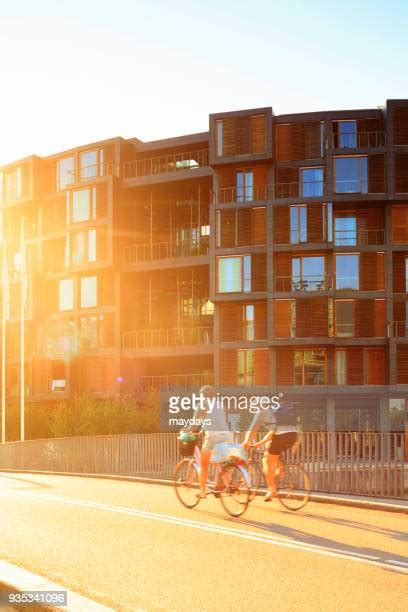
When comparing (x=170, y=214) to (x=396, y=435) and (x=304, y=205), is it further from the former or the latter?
(x=396, y=435)

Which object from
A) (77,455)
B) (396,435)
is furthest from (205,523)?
(77,455)

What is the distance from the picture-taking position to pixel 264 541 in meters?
8.63

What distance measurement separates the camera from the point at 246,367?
46.4 meters

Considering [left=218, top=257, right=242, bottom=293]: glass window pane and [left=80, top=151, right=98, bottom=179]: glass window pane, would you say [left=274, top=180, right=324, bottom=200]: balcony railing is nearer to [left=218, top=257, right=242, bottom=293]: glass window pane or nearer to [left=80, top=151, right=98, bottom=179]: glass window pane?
[left=218, top=257, right=242, bottom=293]: glass window pane

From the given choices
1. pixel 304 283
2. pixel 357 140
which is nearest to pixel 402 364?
pixel 304 283

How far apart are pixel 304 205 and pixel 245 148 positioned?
5034mm

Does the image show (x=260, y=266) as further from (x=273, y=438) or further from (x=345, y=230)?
(x=273, y=438)

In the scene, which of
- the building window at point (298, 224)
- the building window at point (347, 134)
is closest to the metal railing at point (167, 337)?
the building window at point (298, 224)

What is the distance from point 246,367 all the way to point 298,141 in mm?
13910

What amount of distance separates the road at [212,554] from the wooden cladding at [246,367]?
33.4 metres

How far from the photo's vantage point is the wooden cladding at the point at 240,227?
47.4 meters

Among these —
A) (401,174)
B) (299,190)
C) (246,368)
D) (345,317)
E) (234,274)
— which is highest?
(401,174)

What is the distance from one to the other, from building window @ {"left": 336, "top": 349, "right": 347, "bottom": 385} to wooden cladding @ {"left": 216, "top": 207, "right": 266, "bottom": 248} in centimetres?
793

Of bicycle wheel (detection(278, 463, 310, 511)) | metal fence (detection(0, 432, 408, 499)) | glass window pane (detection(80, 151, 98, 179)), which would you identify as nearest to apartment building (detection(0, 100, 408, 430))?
glass window pane (detection(80, 151, 98, 179))
